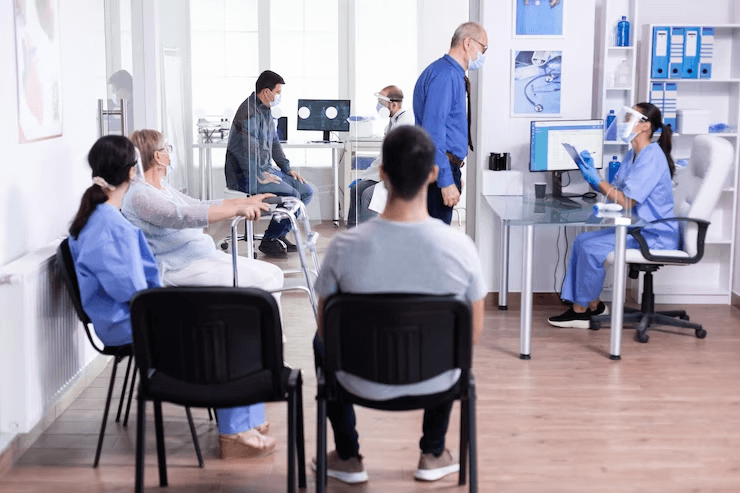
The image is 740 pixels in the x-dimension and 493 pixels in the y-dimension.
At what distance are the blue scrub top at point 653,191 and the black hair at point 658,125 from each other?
0.37 ft

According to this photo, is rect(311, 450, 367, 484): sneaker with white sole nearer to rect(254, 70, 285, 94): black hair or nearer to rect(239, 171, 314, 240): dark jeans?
rect(239, 171, 314, 240): dark jeans

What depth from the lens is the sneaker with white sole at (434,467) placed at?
317 cm

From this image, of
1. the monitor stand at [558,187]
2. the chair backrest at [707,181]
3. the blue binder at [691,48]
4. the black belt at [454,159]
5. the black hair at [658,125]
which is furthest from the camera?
the blue binder at [691,48]

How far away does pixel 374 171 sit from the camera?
5844 mm

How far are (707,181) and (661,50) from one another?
3.59ft

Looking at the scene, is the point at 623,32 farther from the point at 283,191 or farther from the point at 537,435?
the point at 537,435

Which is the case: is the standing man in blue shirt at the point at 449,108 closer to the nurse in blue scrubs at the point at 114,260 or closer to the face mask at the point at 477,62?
the face mask at the point at 477,62

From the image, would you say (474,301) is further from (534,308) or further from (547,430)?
(534,308)

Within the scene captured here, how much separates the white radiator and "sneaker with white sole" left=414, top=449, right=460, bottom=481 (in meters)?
1.34

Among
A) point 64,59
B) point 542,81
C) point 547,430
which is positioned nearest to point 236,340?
point 547,430

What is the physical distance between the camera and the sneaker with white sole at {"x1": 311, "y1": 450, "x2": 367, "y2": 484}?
3148 mm

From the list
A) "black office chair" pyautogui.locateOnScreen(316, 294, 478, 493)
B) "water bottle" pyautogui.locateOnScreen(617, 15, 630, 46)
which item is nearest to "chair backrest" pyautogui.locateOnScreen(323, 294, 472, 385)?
"black office chair" pyautogui.locateOnScreen(316, 294, 478, 493)

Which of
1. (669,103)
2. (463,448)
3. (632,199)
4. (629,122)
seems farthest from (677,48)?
(463,448)

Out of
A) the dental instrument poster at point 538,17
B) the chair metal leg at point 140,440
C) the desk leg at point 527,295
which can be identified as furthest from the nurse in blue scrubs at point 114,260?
the dental instrument poster at point 538,17
